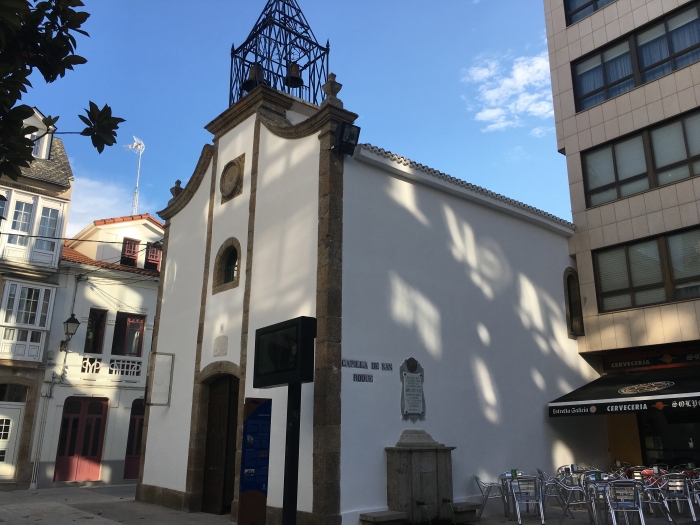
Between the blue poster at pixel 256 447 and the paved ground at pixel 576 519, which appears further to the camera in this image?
the paved ground at pixel 576 519

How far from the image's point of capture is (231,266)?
468 inches

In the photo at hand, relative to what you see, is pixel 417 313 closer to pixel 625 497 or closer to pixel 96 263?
pixel 625 497

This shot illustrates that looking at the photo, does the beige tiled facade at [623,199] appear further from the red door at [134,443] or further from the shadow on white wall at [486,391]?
the red door at [134,443]

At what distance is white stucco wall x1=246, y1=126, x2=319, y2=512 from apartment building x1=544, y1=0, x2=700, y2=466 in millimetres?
5860

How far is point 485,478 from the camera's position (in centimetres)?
A: 1037

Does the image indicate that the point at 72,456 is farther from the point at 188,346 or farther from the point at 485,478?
the point at 485,478

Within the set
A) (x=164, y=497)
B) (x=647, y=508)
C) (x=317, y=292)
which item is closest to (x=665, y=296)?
(x=647, y=508)

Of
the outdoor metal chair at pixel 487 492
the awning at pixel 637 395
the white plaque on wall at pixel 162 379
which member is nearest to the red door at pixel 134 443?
the white plaque on wall at pixel 162 379

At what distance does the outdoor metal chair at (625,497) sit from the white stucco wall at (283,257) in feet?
13.4

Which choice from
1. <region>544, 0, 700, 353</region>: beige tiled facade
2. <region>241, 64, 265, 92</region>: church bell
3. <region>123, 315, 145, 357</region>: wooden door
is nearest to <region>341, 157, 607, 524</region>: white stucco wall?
<region>544, 0, 700, 353</region>: beige tiled facade

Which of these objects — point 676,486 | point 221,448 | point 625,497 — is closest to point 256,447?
point 221,448

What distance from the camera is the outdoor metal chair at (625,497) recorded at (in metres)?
8.00

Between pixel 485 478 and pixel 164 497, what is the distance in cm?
607

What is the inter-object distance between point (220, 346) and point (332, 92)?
4.99 metres
